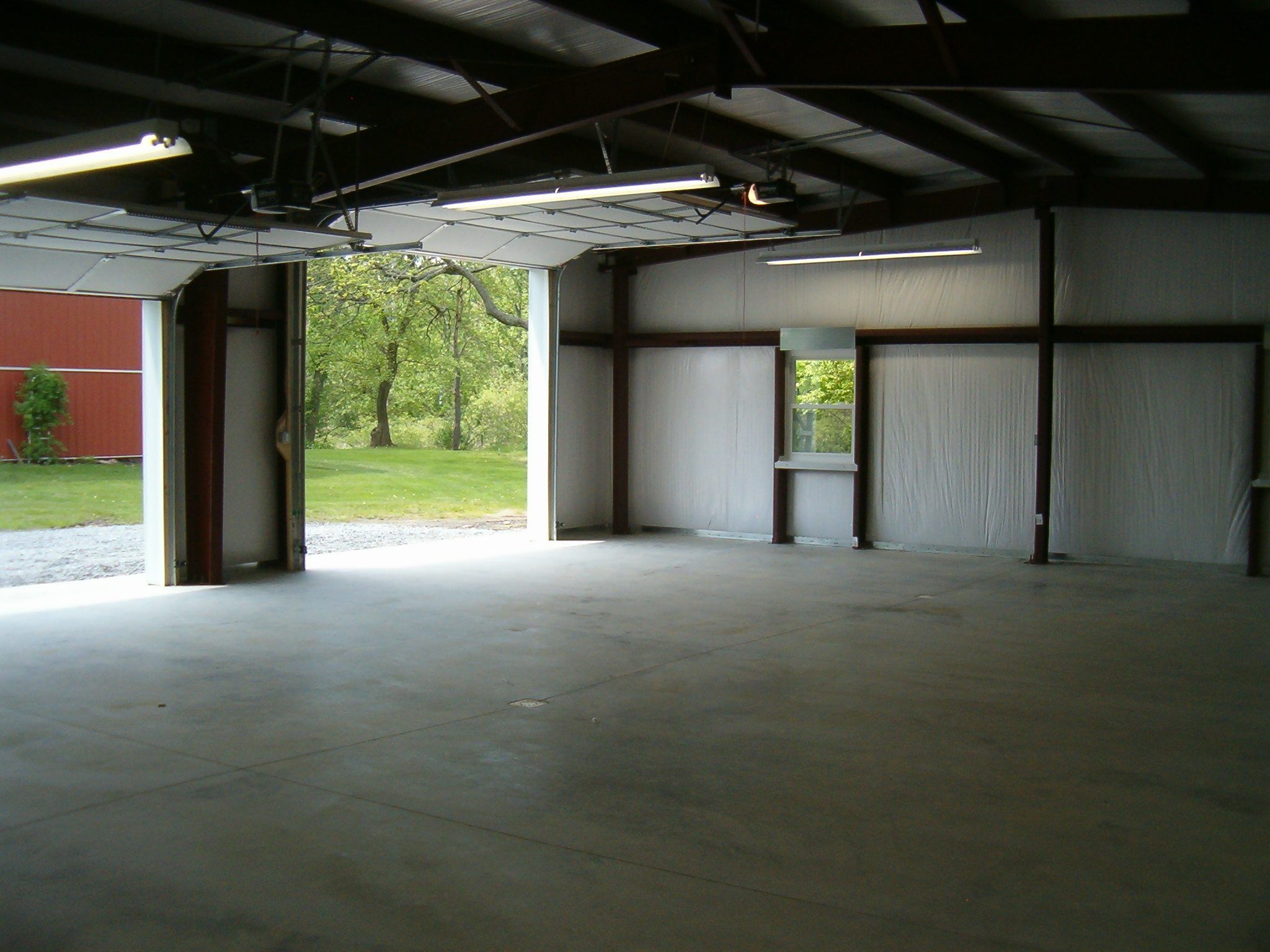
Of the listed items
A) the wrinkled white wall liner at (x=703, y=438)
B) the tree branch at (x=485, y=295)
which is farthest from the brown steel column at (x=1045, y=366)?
the tree branch at (x=485, y=295)

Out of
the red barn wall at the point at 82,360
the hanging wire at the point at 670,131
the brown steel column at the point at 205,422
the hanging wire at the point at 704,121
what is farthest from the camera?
the red barn wall at the point at 82,360

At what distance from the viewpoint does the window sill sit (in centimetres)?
1389

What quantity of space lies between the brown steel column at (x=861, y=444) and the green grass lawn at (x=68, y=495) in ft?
35.2

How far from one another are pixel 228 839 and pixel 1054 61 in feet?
18.5

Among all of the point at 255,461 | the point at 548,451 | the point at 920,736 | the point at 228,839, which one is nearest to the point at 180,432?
the point at 255,461

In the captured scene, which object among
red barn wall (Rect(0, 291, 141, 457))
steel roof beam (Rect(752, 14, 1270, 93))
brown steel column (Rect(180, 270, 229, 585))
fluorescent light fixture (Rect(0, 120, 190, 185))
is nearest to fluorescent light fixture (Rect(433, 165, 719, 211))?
steel roof beam (Rect(752, 14, 1270, 93))

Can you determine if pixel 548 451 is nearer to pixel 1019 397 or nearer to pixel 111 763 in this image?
pixel 1019 397

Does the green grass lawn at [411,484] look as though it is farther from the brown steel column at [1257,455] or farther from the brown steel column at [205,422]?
the brown steel column at [1257,455]

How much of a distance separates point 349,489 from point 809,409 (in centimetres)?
1094

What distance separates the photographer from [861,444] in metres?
13.8

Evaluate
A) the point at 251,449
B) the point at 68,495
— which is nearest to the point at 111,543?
the point at 68,495

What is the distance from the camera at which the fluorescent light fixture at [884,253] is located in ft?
39.3

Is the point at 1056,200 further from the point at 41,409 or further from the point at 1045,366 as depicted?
the point at 41,409

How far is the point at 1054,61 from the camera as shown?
6.16 m
